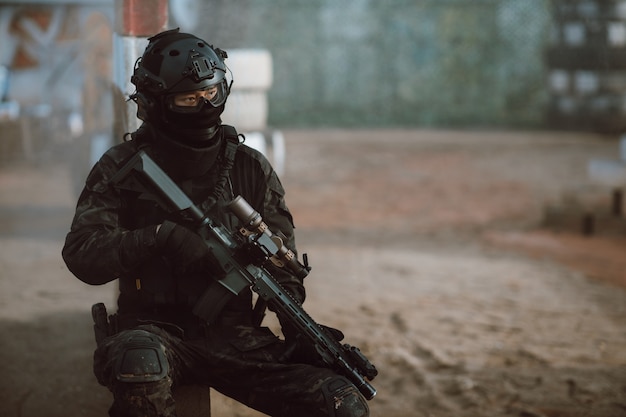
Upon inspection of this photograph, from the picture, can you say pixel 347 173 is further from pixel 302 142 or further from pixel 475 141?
pixel 475 141

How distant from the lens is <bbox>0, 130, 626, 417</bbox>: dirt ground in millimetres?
4840

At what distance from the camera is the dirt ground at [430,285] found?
4.84 meters

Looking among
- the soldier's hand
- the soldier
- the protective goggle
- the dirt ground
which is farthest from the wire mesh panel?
the soldier's hand

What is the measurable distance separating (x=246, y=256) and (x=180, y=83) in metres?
0.64

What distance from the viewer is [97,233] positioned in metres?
3.21

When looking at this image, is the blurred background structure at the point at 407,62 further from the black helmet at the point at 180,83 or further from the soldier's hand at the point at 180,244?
the soldier's hand at the point at 180,244

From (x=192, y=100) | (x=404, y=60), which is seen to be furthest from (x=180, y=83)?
(x=404, y=60)

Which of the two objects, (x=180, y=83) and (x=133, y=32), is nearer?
(x=180, y=83)

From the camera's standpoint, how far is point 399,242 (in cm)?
930

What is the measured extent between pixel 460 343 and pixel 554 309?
124 cm

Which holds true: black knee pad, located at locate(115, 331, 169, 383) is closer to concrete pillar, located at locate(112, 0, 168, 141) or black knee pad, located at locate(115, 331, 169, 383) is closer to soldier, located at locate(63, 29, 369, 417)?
soldier, located at locate(63, 29, 369, 417)

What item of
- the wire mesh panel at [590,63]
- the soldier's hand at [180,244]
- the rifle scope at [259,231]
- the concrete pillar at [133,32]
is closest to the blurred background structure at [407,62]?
the wire mesh panel at [590,63]

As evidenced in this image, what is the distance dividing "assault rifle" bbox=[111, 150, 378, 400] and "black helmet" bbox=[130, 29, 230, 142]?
0.57 feet

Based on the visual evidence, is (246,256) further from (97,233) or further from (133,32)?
(133,32)
